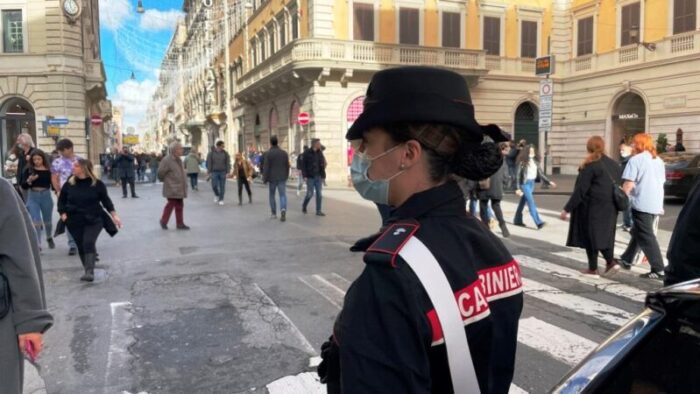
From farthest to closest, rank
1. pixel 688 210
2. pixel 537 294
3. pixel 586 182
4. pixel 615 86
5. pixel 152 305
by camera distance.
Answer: pixel 615 86 < pixel 586 182 < pixel 537 294 < pixel 152 305 < pixel 688 210

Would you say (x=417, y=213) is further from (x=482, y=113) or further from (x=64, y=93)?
(x=64, y=93)

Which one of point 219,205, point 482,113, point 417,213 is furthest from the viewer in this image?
point 482,113

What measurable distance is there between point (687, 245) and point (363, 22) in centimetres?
2673

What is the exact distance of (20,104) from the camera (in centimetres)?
3144

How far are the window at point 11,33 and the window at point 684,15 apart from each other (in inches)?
1288

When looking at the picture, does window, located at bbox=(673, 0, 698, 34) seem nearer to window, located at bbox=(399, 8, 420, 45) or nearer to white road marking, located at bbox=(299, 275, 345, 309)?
window, located at bbox=(399, 8, 420, 45)

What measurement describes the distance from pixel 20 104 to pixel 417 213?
35505 mm

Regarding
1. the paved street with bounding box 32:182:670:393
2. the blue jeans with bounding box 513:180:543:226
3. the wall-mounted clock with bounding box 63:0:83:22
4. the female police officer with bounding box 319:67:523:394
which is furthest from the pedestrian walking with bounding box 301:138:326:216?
the wall-mounted clock with bounding box 63:0:83:22

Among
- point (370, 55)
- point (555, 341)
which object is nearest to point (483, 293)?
point (555, 341)

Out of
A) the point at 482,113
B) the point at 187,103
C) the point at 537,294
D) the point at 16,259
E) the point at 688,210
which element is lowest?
the point at 537,294

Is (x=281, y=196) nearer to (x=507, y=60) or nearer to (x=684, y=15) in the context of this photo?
(x=507, y=60)

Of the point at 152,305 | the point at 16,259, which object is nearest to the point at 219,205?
the point at 152,305

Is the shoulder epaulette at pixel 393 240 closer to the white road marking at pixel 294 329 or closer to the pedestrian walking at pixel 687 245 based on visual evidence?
the pedestrian walking at pixel 687 245

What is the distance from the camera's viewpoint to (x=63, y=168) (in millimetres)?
9820
